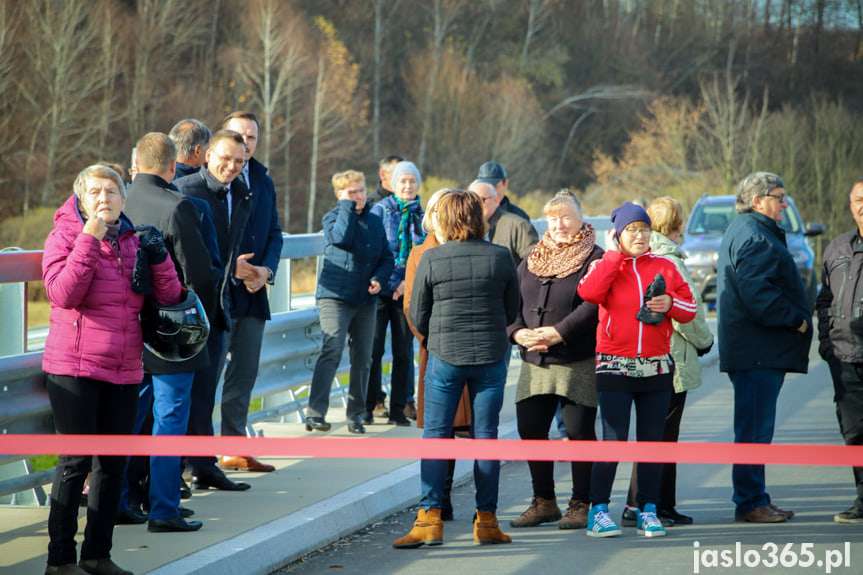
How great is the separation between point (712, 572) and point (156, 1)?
155 feet

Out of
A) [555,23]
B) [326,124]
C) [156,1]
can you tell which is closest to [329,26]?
[326,124]

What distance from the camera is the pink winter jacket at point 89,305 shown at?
4641 millimetres

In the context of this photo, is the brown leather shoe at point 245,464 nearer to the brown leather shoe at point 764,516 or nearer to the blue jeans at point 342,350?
the blue jeans at point 342,350

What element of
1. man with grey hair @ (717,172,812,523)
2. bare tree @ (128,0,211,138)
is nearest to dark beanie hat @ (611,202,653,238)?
man with grey hair @ (717,172,812,523)

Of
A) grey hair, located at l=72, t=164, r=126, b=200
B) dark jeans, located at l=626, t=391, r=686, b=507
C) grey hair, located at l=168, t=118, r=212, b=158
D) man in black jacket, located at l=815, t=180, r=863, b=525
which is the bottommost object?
dark jeans, located at l=626, t=391, r=686, b=507

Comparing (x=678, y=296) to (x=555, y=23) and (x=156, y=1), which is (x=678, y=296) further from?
(x=555, y=23)

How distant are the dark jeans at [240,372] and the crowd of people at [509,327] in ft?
0.04

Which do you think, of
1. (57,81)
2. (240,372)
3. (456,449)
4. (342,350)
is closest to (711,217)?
(342,350)

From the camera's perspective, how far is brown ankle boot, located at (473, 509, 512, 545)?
588cm

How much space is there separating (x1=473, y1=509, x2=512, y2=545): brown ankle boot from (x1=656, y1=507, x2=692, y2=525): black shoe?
1091 mm

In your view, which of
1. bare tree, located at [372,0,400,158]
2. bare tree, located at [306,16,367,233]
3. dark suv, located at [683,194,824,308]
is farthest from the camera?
bare tree, located at [372,0,400,158]

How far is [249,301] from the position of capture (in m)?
6.91

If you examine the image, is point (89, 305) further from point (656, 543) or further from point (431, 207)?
point (656, 543)

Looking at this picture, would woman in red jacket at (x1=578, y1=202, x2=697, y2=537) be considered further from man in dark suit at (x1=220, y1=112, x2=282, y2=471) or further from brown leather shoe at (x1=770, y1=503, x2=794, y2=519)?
man in dark suit at (x1=220, y1=112, x2=282, y2=471)
